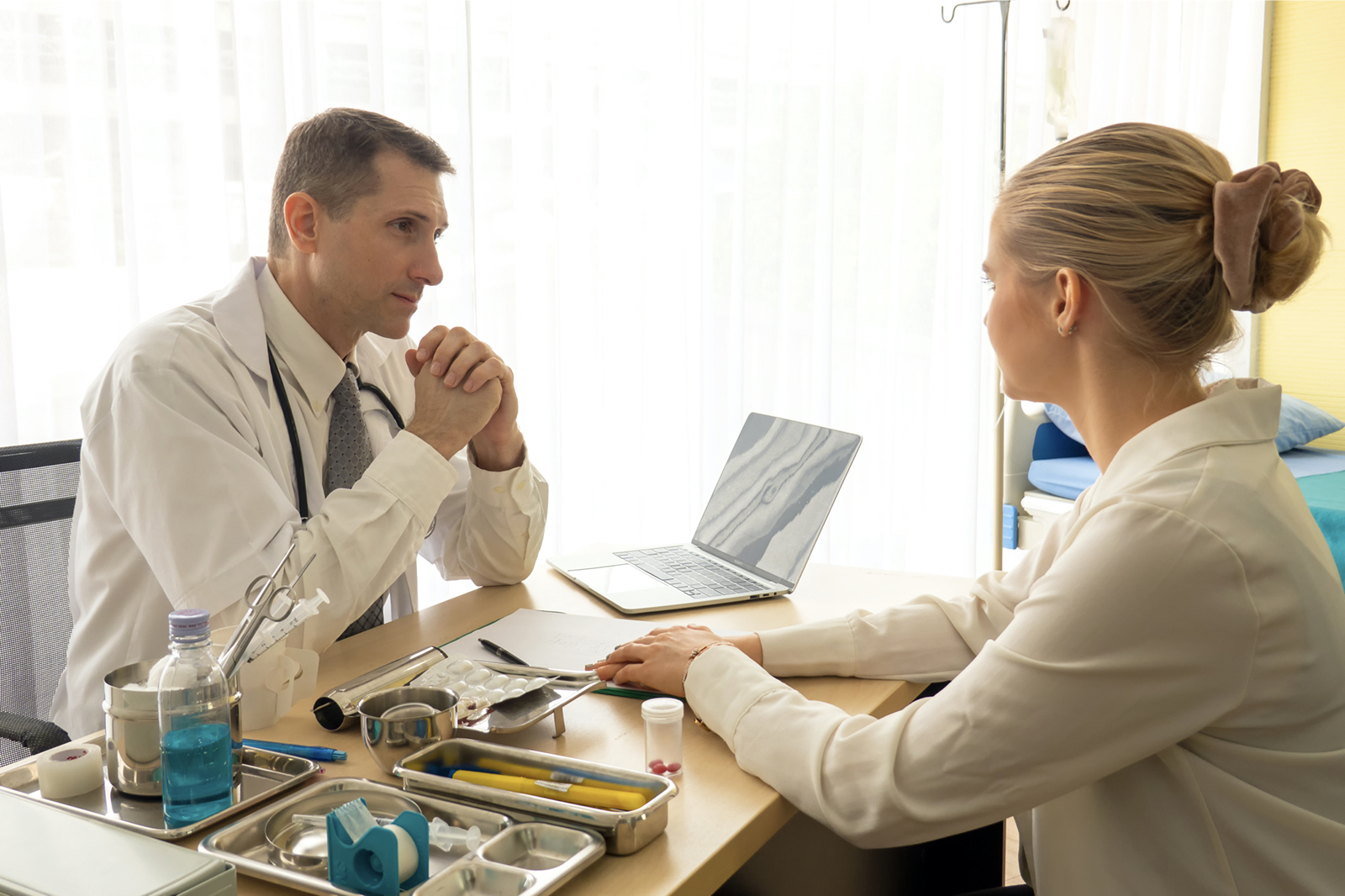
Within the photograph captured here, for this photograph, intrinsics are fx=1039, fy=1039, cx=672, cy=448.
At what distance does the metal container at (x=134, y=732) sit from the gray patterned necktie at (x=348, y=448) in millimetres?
586

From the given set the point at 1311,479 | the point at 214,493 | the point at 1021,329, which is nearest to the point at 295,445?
the point at 214,493

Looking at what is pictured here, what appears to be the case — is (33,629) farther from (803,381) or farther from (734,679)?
(803,381)

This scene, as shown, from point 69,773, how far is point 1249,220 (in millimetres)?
1150

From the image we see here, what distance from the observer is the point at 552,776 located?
35.9 inches

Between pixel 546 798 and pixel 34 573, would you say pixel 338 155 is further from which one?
pixel 546 798

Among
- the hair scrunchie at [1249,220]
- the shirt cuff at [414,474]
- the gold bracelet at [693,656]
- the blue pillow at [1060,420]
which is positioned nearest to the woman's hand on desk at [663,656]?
the gold bracelet at [693,656]

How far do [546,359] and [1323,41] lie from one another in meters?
3.53

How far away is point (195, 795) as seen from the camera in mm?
850

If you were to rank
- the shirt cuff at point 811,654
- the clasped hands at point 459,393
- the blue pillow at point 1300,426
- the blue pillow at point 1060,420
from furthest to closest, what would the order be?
1. the blue pillow at point 1300,426
2. the blue pillow at point 1060,420
3. the clasped hands at point 459,393
4. the shirt cuff at point 811,654

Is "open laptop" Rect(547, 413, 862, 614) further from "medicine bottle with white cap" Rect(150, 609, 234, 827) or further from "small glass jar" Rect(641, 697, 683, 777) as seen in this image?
"medicine bottle with white cap" Rect(150, 609, 234, 827)

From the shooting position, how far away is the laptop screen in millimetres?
1583

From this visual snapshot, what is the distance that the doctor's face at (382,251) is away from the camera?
1.58 m

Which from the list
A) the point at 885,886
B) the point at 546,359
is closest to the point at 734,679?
the point at 885,886

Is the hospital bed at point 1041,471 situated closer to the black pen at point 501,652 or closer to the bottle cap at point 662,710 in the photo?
the black pen at point 501,652
